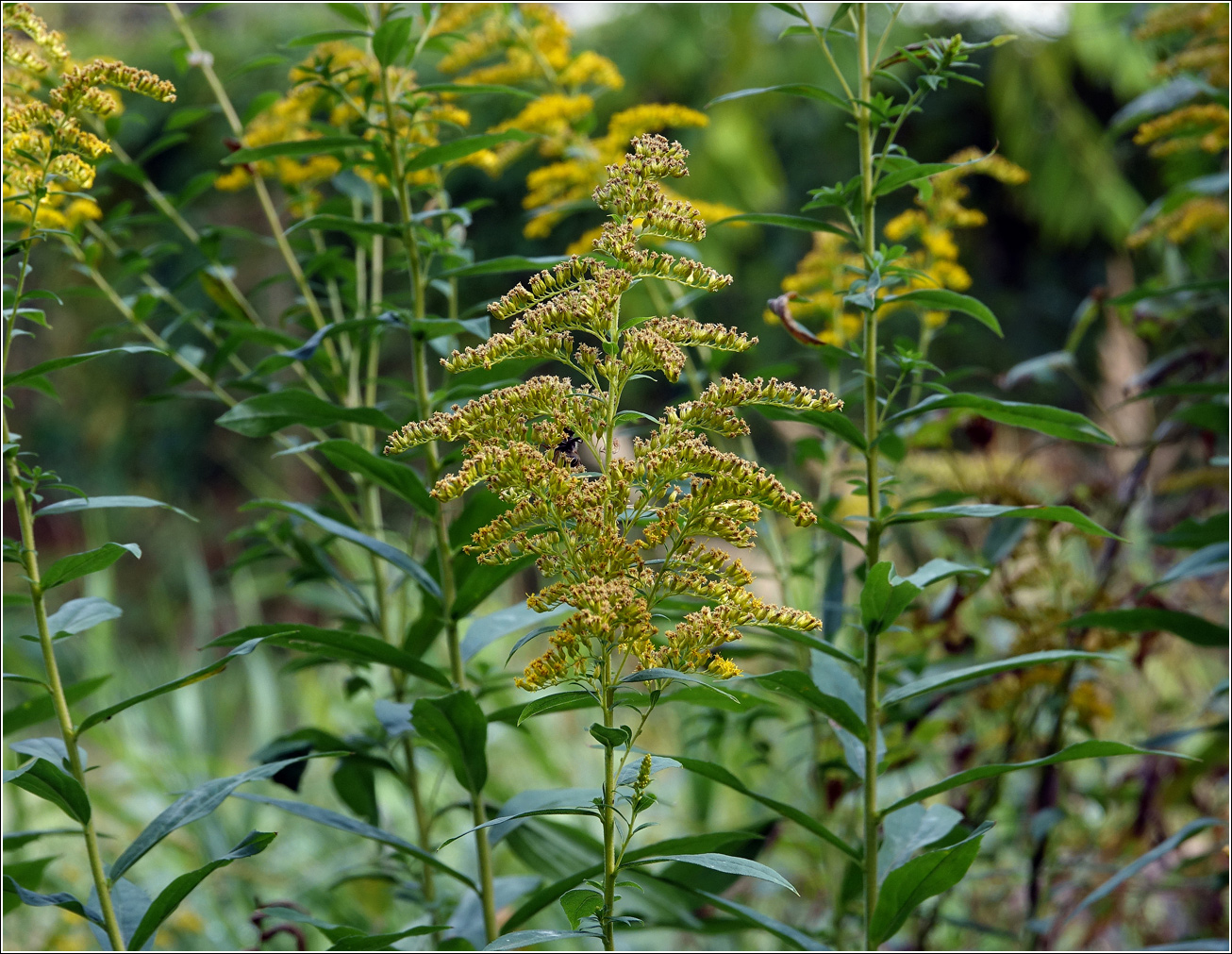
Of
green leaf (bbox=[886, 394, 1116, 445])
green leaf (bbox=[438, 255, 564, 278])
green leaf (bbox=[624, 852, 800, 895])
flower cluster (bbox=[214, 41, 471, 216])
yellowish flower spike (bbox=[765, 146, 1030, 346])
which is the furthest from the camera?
yellowish flower spike (bbox=[765, 146, 1030, 346])

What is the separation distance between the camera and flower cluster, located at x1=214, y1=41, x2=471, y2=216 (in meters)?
1.21

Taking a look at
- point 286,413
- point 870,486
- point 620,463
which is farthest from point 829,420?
point 286,413

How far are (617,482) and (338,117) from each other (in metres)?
1.01

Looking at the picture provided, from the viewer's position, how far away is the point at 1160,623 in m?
1.30

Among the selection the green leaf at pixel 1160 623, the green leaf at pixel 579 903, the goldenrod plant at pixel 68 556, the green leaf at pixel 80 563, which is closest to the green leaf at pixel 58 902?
the goldenrod plant at pixel 68 556

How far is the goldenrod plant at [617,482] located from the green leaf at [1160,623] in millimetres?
674

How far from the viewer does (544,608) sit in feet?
2.55

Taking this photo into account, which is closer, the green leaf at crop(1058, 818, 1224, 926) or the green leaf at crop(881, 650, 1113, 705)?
the green leaf at crop(881, 650, 1113, 705)

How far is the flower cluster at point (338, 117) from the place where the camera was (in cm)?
121

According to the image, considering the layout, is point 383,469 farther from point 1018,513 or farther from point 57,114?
point 1018,513

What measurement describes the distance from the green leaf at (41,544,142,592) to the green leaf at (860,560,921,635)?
2.22 feet

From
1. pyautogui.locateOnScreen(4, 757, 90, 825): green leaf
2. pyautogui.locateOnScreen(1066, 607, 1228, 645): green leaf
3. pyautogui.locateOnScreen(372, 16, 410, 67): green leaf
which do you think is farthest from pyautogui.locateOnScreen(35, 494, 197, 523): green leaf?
pyautogui.locateOnScreen(1066, 607, 1228, 645): green leaf

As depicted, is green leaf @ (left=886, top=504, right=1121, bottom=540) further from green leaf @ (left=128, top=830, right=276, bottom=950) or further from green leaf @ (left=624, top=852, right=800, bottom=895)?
green leaf @ (left=128, top=830, right=276, bottom=950)

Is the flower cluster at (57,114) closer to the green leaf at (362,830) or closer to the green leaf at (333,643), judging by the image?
the green leaf at (333,643)
